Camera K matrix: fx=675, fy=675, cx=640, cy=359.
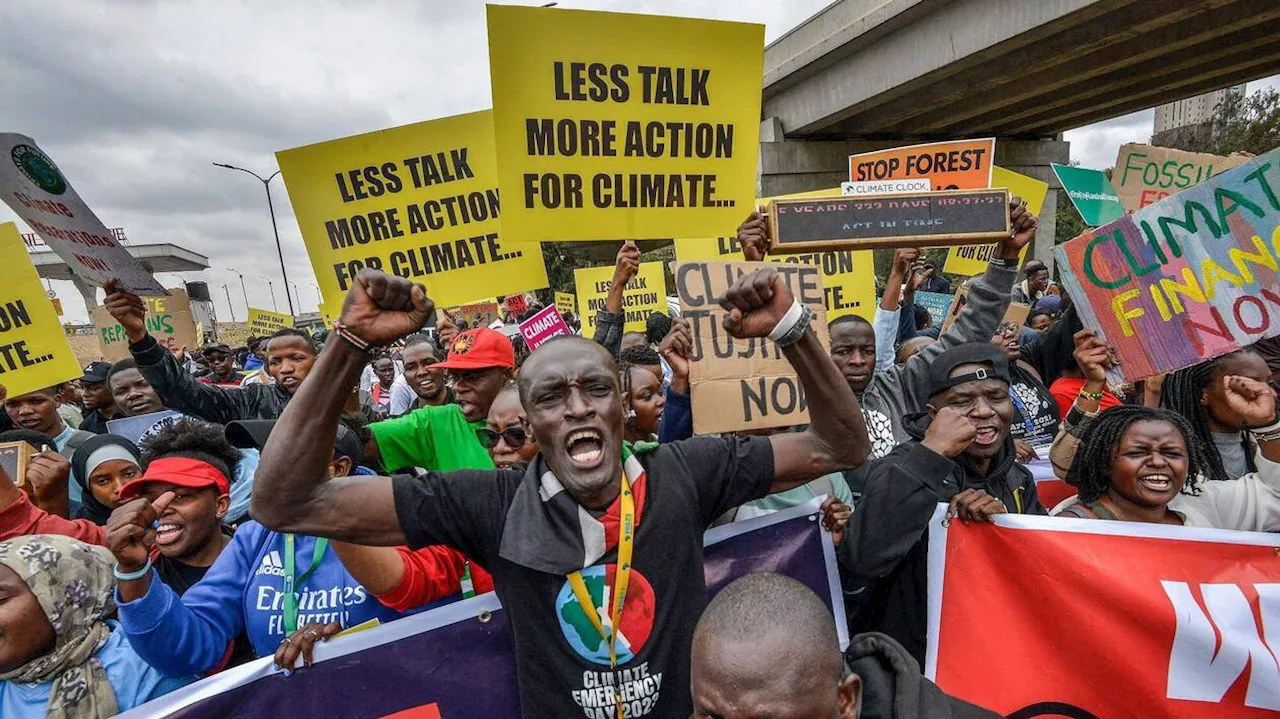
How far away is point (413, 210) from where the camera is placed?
4062mm

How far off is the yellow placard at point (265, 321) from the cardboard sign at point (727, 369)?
11.8 m

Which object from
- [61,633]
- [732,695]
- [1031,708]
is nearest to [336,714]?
[61,633]

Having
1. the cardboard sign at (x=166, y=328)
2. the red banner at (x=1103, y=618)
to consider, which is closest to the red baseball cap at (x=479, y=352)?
the red banner at (x=1103, y=618)

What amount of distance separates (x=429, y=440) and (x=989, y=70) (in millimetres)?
14020

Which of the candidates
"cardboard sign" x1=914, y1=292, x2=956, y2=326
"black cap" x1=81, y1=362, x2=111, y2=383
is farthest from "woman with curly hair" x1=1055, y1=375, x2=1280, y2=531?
"black cap" x1=81, y1=362, x2=111, y2=383

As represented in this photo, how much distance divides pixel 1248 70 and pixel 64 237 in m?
19.6

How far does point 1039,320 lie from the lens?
6.93 m

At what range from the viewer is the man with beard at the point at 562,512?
67.7 inches

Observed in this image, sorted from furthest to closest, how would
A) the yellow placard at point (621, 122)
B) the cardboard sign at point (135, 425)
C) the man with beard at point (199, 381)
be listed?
1. the cardboard sign at point (135, 425)
2. the man with beard at point (199, 381)
3. the yellow placard at point (621, 122)

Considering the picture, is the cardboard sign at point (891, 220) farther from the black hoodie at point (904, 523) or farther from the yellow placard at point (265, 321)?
the yellow placard at point (265, 321)

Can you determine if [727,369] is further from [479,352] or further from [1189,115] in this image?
[1189,115]

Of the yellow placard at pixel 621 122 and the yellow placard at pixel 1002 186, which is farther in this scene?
the yellow placard at pixel 1002 186

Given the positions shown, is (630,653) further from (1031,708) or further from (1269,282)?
(1269,282)

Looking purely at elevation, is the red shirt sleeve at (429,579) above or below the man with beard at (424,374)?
below
